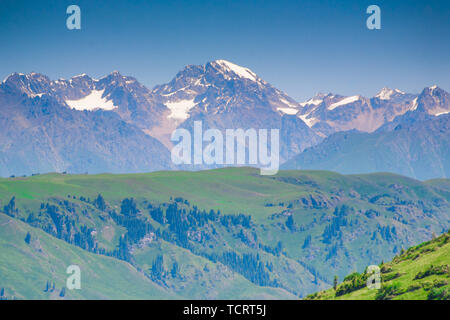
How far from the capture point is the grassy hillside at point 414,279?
120 meters

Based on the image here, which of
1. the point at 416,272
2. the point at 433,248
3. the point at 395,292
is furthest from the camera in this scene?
the point at 433,248

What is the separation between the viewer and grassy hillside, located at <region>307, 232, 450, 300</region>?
119938 millimetres

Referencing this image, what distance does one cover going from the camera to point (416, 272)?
141250mm

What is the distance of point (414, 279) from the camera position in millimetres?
135000
